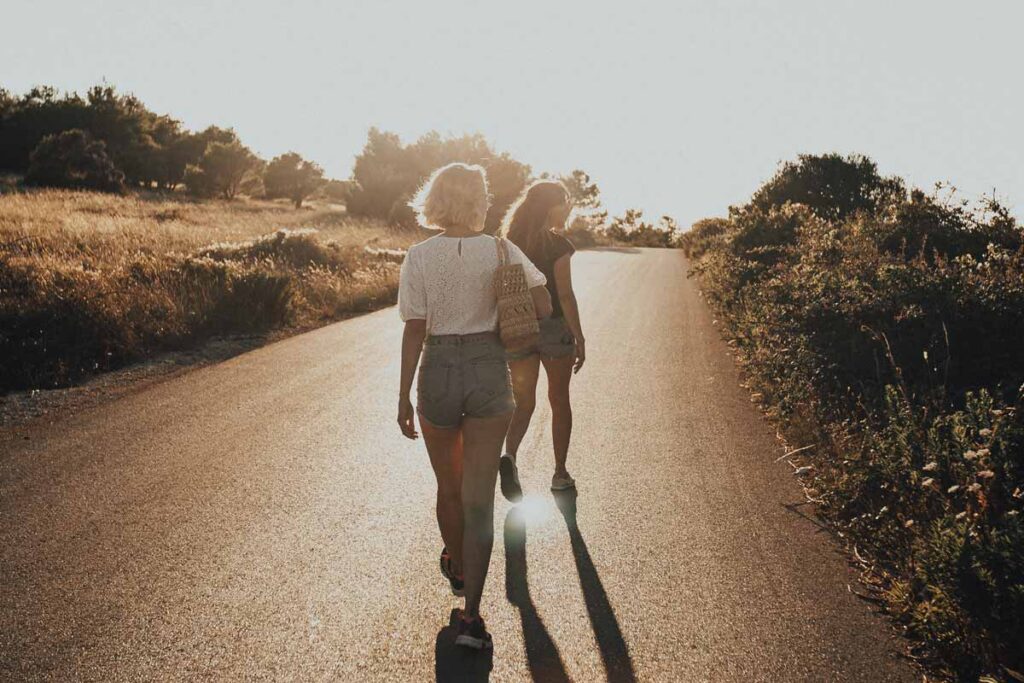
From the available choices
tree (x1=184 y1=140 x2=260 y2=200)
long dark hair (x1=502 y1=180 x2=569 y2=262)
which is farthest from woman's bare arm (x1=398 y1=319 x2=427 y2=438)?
tree (x1=184 y1=140 x2=260 y2=200)

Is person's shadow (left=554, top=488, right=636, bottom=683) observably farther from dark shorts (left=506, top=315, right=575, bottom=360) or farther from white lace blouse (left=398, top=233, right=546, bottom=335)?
white lace blouse (left=398, top=233, right=546, bottom=335)

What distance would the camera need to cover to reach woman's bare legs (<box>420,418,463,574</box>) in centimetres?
316

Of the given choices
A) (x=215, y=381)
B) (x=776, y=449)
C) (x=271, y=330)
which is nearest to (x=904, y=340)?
(x=776, y=449)

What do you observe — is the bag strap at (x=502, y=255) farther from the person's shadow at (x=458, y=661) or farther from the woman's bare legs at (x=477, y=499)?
the person's shadow at (x=458, y=661)

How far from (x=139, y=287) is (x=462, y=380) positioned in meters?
10.3

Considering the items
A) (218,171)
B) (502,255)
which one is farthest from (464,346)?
(218,171)

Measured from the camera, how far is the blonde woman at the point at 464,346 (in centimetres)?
301

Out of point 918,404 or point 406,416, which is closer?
point 406,416

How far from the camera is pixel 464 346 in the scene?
3.04 metres

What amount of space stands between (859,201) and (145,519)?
44590 millimetres

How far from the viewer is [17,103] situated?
153 ft

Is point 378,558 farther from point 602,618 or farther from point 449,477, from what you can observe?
point 602,618

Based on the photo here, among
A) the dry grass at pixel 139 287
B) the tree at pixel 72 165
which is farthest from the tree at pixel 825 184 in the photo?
the tree at pixel 72 165

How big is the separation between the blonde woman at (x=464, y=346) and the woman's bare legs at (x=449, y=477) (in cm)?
1
